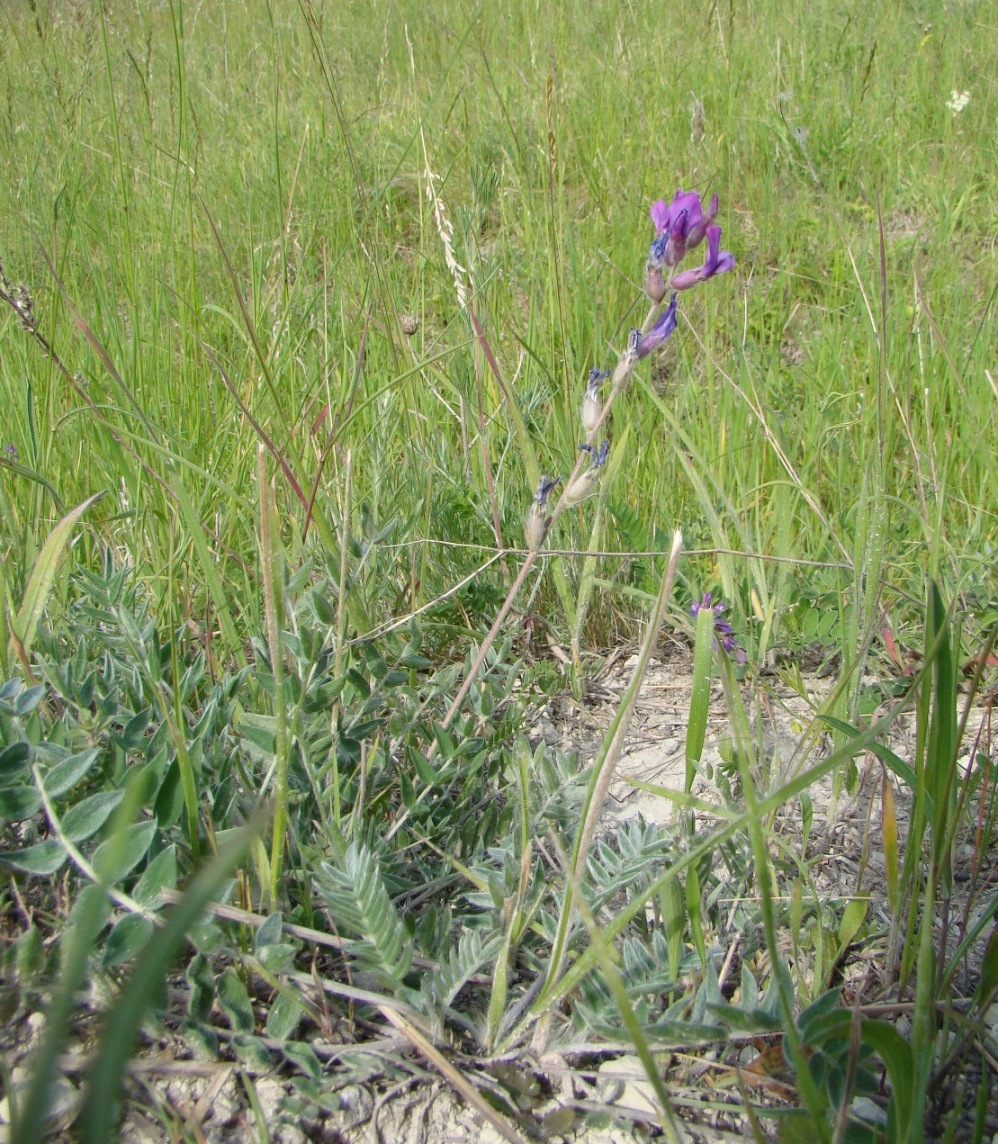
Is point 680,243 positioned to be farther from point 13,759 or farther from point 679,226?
point 13,759

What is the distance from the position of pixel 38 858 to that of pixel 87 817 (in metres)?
0.05

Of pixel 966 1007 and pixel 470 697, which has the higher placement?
pixel 470 697

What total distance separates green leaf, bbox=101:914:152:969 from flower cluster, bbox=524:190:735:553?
55 cm

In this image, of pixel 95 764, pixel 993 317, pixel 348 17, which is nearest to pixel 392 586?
pixel 95 764

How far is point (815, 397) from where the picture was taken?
2182mm

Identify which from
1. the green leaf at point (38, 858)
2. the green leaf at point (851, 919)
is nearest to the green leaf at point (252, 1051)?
the green leaf at point (38, 858)

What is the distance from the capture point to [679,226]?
3.28 feet

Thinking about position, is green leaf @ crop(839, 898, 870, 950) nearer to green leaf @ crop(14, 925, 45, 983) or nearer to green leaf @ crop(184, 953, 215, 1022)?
green leaf @ crop(184, 953, 215, 1022)

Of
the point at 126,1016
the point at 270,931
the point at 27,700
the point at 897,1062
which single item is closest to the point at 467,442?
the point at 27,700

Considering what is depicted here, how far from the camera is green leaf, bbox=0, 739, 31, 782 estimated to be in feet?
2.72

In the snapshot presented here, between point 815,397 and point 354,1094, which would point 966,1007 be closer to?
point 354,1094

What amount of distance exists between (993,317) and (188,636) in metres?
2.19

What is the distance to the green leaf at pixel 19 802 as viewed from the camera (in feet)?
2.68

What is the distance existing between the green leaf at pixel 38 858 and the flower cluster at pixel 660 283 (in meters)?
0.57
